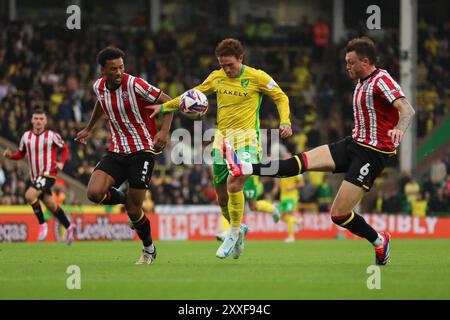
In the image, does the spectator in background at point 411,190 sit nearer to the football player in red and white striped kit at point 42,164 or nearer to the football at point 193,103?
the football player in red and white striped kit at point 42,164

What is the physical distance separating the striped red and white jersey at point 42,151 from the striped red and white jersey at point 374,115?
863cm

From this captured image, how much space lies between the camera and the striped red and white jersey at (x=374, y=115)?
11.2 metres

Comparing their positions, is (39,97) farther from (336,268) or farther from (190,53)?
(336,268)

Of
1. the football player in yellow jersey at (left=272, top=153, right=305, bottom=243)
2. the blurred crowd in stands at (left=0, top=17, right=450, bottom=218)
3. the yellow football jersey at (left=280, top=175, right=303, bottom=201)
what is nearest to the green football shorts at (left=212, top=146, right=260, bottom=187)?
the football player in yellow jersey at (left=272, top=153, right=305, bottom=243)

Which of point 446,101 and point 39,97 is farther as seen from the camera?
point 446,101

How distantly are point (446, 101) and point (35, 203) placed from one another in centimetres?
1622

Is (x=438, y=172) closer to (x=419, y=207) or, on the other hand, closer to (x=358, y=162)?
(x=419, y=207)

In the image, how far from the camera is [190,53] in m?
31.8

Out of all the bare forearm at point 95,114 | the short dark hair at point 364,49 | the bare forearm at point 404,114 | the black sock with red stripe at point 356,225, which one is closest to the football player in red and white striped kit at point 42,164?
the bare forearm at point 95,114

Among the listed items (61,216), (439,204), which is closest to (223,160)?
(61,216)

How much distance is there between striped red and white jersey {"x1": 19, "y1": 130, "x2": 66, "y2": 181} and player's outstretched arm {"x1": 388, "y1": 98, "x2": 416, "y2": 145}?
9.28 meters

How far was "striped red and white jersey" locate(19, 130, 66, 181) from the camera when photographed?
18.5 metres
